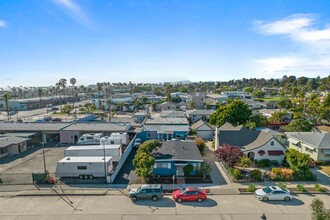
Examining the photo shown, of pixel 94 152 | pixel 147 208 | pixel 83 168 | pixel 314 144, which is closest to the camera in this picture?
pixel 147 208

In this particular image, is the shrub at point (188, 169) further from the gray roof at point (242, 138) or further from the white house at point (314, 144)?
the white house at point (314, 144)

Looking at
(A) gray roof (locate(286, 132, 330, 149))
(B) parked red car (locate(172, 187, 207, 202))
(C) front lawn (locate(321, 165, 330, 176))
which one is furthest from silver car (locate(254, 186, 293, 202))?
(A) gray roof (locate(286, 132, 330, 149))

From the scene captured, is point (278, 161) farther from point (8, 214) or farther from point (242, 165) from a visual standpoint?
point (8, 214)

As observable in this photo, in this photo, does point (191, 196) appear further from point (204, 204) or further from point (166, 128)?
point (166, 128)

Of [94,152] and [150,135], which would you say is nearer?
[94,152]

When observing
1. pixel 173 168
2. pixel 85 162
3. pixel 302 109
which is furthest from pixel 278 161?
pixel 302 109

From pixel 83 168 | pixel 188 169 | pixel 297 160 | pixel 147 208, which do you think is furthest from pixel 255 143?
pixel 83 168

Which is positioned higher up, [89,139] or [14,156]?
[89,139]

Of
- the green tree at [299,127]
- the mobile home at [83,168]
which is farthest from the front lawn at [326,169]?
the mobile home at [83,168]
